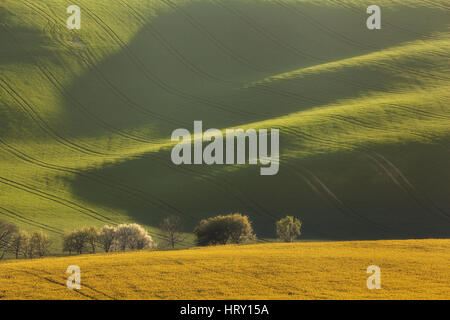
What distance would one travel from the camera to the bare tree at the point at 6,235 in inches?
1649

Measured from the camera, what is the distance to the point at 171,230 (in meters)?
47.5

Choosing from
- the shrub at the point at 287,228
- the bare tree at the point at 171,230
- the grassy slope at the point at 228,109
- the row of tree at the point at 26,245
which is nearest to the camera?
the row of tree at the point at 26,245

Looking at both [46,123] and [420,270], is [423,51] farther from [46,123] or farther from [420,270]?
[420,270]

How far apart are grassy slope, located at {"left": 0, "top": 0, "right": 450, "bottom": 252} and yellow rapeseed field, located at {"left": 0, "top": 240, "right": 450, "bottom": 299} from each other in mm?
21081

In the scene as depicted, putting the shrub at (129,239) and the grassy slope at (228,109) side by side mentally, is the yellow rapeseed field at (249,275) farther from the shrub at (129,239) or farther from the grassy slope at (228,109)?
the grassy slope at (228,109)

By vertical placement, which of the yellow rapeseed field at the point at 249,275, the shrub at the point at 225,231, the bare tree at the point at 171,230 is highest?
the bare tree at the point at 171,230

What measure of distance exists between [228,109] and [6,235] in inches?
1509

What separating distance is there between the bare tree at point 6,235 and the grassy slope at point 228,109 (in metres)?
3.98

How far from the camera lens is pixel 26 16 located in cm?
9019

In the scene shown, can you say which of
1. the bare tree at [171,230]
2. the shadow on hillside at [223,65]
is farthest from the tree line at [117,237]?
the shadow on hillside at [223,65]

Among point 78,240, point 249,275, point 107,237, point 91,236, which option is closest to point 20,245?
point 78,240

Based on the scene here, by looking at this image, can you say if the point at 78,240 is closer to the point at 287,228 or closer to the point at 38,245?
the point at 38,245
